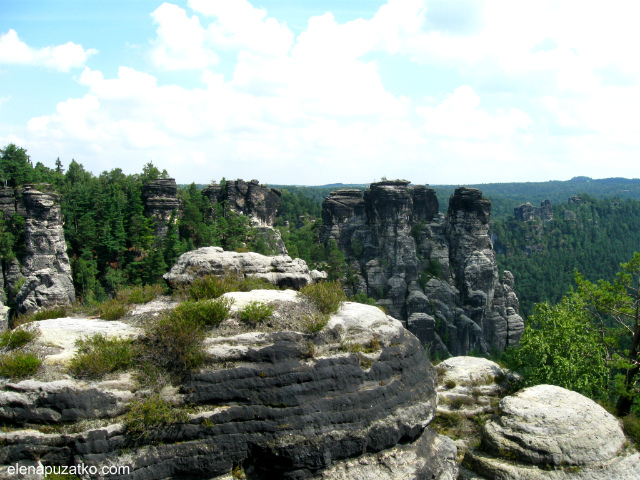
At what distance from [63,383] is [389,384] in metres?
7.52

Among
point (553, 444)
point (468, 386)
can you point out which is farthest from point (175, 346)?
point (468, 386)

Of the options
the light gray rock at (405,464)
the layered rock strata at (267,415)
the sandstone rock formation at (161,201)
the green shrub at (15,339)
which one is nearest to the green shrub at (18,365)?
the layered rock strata at (267,415)

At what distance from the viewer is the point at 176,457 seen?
9.07 meters

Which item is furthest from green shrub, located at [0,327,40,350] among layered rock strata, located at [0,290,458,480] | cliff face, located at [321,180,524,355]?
cliff face, located at [321,180,524,355]

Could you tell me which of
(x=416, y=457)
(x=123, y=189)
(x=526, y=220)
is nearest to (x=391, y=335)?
(x=416, y=457)

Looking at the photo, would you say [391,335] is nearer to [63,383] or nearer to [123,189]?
[63,383]

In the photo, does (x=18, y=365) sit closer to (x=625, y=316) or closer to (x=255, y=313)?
(x=255, y=313)

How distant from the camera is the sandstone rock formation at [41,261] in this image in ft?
130

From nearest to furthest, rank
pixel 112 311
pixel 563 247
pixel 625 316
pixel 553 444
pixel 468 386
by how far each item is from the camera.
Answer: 1. pixel 553 444
2. pixel 112 311
3. pixel 468 386
4. pixel 625 316
5. pixel 563 247

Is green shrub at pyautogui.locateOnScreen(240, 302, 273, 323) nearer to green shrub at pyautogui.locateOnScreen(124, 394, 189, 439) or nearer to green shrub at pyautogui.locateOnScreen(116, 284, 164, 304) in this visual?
green shrub at pyautogui.locateOnScreen(124, 394, 189, 439)

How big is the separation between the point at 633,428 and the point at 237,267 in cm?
1341

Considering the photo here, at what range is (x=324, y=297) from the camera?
488 inches

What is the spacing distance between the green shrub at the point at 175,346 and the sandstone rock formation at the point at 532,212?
124 m

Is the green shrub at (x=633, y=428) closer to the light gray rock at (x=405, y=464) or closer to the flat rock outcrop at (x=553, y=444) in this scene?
the flat rock outcrop at (x=553, y=444)
